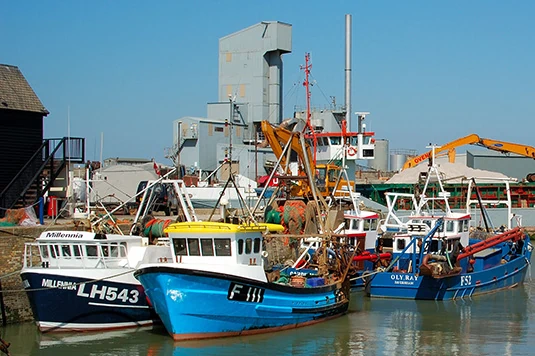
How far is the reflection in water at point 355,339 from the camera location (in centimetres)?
1877

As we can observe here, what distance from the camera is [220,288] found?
741 inches

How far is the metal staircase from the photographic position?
2958 centimetres

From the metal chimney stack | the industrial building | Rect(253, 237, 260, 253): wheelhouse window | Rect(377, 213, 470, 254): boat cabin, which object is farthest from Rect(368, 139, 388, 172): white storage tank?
Rect(253, 237, 260, 253): wheelhouse window

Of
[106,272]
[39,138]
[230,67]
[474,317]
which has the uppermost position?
[230,67]

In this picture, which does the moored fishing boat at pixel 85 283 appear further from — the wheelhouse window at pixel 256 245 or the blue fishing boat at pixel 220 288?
the wheelhouse window at pixel 256 245

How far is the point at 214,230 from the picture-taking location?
64.4ft

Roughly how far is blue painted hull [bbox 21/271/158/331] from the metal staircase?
400 inches

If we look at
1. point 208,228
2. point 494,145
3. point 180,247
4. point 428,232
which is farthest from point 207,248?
point 494,145

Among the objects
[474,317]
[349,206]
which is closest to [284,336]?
[474,317]

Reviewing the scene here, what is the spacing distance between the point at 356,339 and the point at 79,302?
701cm

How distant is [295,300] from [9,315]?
24.4 feet

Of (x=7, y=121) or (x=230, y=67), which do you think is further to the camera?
(x=230, y=67)

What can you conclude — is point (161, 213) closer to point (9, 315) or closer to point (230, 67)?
point (9, 315)

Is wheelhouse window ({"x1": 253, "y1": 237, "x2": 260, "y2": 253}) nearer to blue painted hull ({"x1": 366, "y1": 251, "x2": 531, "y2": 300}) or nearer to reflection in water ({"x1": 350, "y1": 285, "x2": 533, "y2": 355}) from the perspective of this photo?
reflection in water ({"x1": 350, "y1": 285, "x2": 533, "y2": 355})
